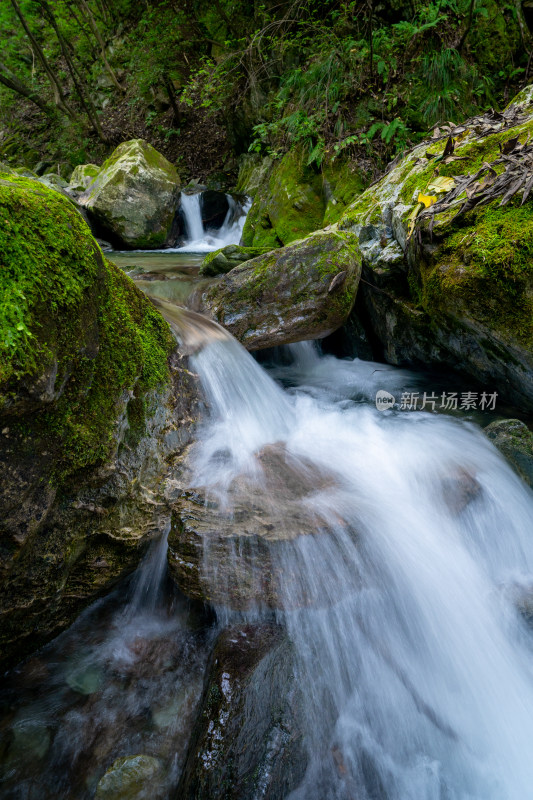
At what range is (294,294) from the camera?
4457 mm

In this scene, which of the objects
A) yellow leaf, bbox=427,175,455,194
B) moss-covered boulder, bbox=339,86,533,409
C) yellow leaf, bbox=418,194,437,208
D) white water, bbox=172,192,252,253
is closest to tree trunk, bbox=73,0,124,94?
white water, bbox=172,192,252,253

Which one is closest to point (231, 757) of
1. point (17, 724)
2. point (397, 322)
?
point (17, 724)

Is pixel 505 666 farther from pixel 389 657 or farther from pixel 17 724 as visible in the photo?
pixel 17 724

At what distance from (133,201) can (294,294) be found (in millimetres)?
7550

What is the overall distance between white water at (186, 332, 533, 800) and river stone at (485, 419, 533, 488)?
0.23 ft

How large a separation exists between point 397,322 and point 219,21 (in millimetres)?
14010

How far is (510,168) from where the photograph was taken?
3.29 meters

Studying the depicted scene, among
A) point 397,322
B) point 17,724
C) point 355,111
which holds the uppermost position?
point 355,111

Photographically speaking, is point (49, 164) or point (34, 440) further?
point (49, 164)

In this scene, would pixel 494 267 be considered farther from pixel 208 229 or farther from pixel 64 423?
pixel 208 229

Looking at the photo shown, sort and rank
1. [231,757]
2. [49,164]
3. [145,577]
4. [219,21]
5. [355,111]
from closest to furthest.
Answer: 1. [231,757]
2. [145,577]
3. [355,111]
4. [219,21]
5. [49,164]

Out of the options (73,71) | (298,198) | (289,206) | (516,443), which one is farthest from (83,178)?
(516,443)

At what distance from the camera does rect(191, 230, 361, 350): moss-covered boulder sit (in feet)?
14.5

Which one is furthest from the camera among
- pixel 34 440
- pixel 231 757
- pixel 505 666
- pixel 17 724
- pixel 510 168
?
pixel 510 168
